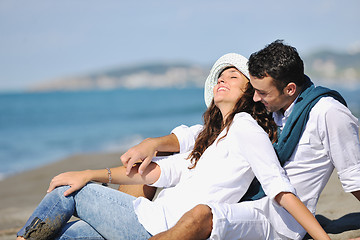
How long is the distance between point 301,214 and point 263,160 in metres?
0.36

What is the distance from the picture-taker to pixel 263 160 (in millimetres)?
2404

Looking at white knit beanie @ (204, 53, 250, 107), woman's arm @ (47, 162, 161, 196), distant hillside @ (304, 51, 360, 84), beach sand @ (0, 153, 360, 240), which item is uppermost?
white knit beanie @ (204, 53, 250, 107)

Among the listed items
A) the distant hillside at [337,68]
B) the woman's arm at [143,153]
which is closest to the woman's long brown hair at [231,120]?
the woman's arm at [143,153]

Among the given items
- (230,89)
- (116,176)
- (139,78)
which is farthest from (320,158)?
(139,78)

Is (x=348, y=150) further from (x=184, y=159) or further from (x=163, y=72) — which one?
(x=163, y=72)

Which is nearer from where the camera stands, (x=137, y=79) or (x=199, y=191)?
(x=199, y=191)

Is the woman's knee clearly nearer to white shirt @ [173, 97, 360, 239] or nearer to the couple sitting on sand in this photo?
the couple sitting on sand

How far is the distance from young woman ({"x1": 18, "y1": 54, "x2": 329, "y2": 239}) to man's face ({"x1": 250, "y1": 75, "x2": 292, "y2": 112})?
137 millimetres

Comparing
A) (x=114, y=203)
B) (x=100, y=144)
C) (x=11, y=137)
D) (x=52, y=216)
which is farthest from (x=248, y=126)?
(x=11, y=137)

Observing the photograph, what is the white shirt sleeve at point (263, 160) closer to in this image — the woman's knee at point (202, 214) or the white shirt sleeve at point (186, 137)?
the woman's knee at point (202, 214)

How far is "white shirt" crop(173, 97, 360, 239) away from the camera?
2.48 meters

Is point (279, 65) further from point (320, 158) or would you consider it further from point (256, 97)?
point (320, 158)

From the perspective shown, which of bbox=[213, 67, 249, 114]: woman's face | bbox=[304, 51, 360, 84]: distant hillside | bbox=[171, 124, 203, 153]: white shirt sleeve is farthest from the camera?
bbox=[304, 51, 360, 84]: distant hillside

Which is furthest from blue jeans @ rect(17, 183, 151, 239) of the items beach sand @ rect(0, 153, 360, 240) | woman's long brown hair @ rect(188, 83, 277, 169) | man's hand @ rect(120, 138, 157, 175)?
beach sand @ rect(0, 153, 360, 240)
